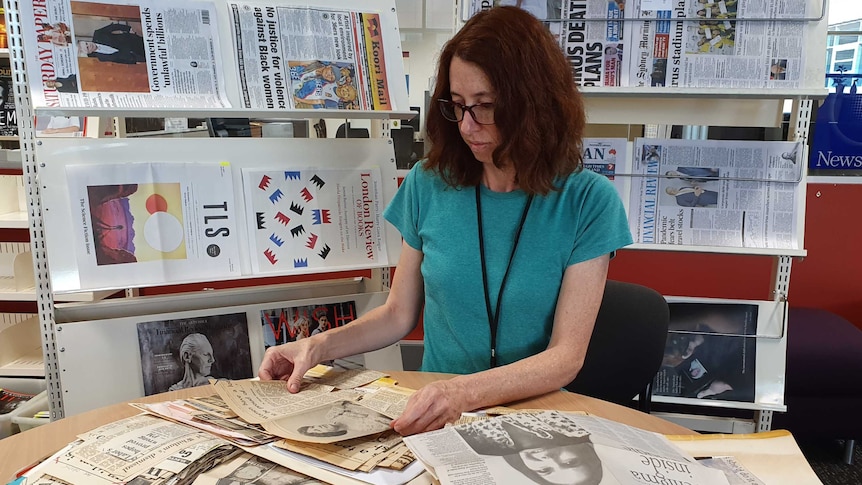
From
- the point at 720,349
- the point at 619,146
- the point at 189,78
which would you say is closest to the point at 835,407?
the point at 720,349

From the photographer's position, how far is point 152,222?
167cm

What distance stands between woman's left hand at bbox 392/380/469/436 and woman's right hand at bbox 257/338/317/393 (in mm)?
295

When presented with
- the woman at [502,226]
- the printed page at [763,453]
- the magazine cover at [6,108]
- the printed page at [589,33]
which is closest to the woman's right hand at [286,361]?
the woman at [502,226]

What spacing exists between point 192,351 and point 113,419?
2.38 feet

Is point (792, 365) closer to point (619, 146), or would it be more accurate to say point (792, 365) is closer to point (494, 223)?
point (619, 146)

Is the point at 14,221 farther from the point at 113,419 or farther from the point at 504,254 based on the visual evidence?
the point at 504,254

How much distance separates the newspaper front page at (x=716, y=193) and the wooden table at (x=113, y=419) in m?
1.16

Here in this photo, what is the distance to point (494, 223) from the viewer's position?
138 cm

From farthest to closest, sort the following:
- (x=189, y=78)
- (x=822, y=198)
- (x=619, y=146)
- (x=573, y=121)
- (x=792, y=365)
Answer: (x=822, y=198), (x=792, y=365), (x=619, y=146), (x=189, y=78), (x=573, y=121)

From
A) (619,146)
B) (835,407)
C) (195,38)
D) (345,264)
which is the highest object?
(195,38)

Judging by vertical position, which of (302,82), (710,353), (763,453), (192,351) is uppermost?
(302,82)

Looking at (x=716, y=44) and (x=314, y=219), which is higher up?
(x=716, y=44)

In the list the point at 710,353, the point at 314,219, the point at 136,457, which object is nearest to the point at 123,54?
the point at 314,219

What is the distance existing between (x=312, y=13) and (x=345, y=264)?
2.48 feet
